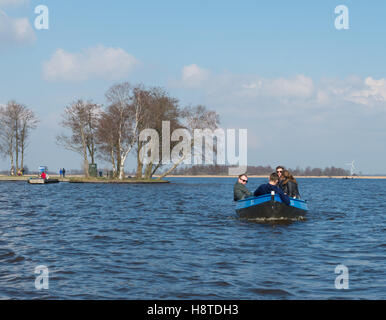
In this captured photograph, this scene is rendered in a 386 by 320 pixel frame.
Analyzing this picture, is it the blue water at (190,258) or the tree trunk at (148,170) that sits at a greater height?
the tree trunk at (148,170)

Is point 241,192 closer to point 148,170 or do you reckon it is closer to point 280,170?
point 280,170

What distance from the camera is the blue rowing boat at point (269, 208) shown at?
18.1 meters

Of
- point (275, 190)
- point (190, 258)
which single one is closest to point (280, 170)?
point (275, 190)

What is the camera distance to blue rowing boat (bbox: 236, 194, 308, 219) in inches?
711

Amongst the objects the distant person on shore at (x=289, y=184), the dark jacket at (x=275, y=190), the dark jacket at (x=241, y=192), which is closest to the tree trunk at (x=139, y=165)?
the dark jacket at (x=241, y=192)

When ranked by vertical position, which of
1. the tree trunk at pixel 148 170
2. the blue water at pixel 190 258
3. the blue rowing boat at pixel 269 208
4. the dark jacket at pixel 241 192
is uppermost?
the tree trunk at pixel 148 170

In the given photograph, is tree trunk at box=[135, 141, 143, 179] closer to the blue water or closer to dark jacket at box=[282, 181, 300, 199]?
the blue water

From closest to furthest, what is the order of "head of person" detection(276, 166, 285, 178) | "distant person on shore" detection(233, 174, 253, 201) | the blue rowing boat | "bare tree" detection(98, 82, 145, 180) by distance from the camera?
the blue rowing boat
"head of person" detection(276, 166, 285, 178)
"distant person on shore" detection(233, 174, 253, 201)
"bare tree" detection(98, 82, 145, 180)

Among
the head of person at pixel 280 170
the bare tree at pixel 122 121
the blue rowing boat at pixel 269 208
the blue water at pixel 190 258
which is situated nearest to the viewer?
the blue water at pixel 190 258

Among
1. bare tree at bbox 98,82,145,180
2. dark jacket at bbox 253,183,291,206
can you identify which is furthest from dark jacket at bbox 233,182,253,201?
bare tree at bbox 98,82,145,180

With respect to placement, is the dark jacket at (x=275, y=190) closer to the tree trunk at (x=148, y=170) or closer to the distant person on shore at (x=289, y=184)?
the distant person on shore at (x=289, y=184)

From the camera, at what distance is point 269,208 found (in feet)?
60.1
